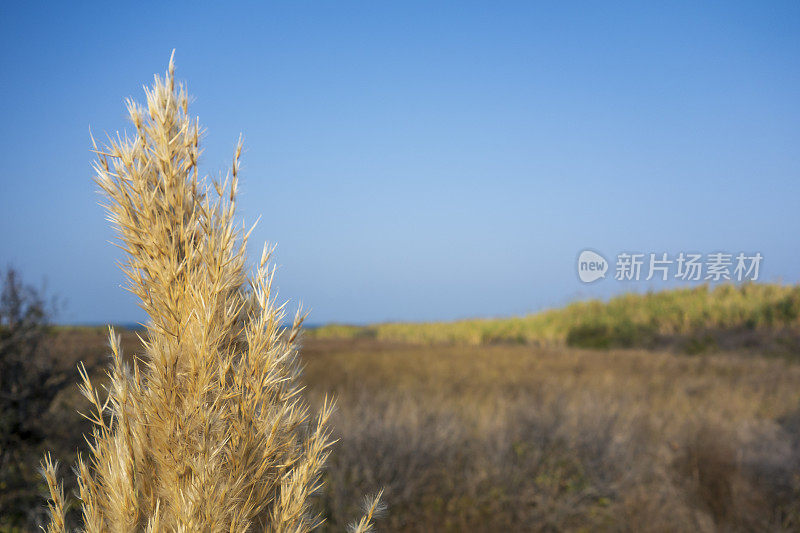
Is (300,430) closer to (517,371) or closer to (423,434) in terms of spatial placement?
(423,434)

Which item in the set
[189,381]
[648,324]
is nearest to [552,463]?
[189,381]

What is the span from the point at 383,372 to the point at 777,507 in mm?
5994

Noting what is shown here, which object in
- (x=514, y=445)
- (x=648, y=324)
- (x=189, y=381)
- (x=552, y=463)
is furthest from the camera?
(x=648, y=324)

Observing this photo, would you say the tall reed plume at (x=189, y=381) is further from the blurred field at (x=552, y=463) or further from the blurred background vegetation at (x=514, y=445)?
the blurred field at (x=552, y=463)

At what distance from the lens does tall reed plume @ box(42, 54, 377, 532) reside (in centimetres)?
115

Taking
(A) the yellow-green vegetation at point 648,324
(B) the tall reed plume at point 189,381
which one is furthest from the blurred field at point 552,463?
(A) the yellow-green vegetation at point 648,324

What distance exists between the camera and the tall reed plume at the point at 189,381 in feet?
3.76

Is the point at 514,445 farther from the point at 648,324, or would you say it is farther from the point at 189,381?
the point at 648,324

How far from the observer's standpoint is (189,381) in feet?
3.77

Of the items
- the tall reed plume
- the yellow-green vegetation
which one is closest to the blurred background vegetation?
the tall reed plume

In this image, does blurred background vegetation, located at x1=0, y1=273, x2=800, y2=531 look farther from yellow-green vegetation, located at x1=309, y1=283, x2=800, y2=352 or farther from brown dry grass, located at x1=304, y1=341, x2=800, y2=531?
yellow-green vegetation, located at x1=309, y1=283, x2=800, y2=352

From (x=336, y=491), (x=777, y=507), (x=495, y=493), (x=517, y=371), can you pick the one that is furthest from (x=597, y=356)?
(x=336, y=491)

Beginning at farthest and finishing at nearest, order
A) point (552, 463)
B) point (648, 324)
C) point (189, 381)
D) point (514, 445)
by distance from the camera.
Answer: point (648, 324) → point (514, 445) → point (552, 463) → point (189, 381)

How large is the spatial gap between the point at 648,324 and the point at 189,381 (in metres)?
20.8
